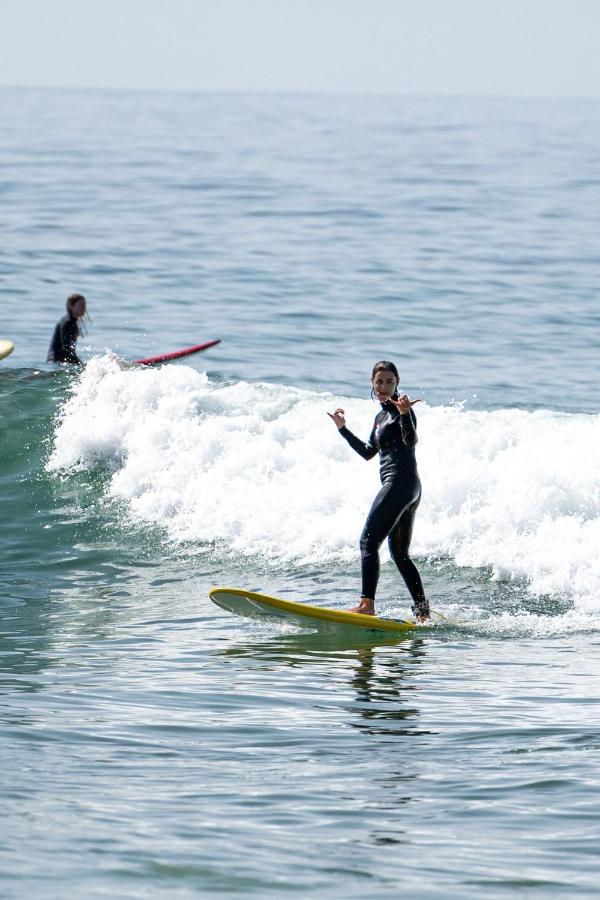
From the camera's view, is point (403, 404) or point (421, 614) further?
point (421, 614)

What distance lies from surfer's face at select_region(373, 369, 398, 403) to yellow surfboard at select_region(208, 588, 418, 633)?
1497 millimetres

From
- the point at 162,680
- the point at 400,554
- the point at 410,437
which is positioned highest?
the point at 410,437

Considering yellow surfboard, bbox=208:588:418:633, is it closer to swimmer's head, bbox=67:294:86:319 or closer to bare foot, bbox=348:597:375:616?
bare foot, bbox=348:597:375:616

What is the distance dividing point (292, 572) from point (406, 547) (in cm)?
260

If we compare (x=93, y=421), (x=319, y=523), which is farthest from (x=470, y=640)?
(x=93, y=421)

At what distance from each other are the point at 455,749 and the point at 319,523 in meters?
6.03

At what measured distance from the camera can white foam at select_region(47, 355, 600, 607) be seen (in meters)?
11.9

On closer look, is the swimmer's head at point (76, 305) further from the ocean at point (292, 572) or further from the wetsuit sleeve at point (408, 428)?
the wetsuit sleeve at point (408, 428)

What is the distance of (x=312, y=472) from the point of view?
1366 cm

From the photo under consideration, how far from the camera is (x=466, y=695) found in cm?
782

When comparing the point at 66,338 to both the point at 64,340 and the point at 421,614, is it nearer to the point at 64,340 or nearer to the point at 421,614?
the point at 64,340

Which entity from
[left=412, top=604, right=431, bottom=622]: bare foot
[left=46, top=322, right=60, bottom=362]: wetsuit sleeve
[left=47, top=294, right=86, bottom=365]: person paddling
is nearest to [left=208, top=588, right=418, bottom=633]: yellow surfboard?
[left=412, top=604, right=431, bottom=622]: bare foot

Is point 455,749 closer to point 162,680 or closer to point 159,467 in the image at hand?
point 162,680

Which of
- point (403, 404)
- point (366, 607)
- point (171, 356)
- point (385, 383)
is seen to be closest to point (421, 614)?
point (366, 607)
